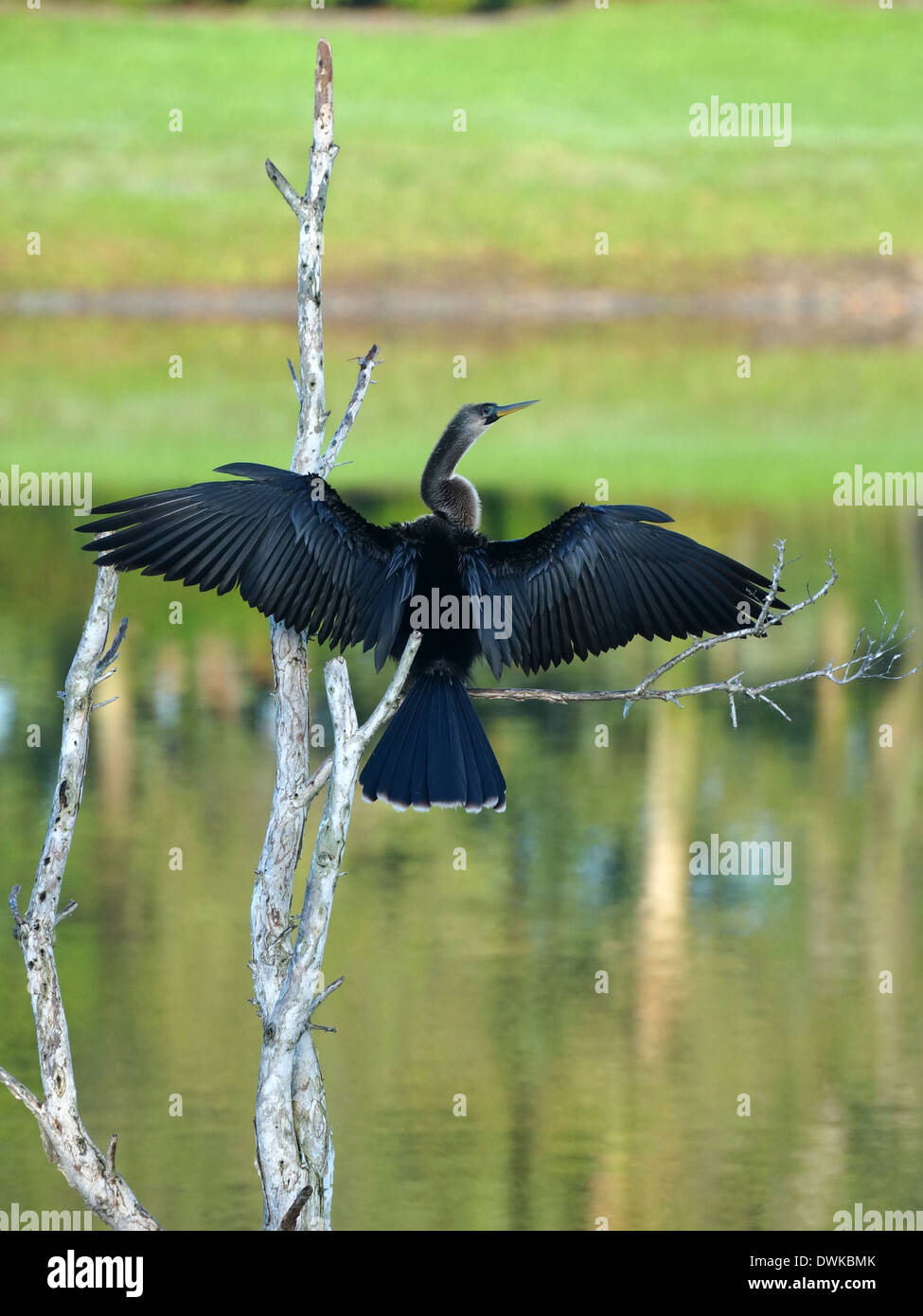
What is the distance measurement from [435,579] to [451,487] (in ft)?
1.50

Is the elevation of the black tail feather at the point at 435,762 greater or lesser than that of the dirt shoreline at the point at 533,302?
lesser

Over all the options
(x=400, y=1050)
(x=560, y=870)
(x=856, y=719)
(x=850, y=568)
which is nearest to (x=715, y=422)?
(x=850, y=568)

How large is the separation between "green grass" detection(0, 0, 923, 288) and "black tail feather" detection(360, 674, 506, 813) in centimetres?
3364

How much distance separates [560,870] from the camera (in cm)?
1130

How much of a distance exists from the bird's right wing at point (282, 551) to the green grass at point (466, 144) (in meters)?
33.5

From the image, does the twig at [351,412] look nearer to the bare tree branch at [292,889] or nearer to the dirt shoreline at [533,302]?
the bare tree branch at [292,889]

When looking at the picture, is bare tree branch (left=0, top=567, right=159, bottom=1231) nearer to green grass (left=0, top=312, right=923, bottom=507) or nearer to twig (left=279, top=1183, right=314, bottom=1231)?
twig (left=279, top=1183, right=314, bottom=1231)

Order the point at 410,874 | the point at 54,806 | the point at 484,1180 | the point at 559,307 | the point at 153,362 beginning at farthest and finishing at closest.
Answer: the point at 559,307 → the point at 153,362 → the point at 410,874 → the point at 484,1180 → the point at 54,806

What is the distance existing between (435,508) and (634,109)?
46847 millimetres

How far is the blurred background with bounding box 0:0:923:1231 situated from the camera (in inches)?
319

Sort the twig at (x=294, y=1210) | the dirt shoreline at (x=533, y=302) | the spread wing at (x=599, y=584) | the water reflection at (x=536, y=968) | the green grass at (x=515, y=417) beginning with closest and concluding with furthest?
the twig at (x=294, y=1210)
the spread wing at (x=599, y=584)
the water reflection at (x=536, y=968)
the green grass at (x=515, y=417)
the dirt shoreline at (x=533, y=302)

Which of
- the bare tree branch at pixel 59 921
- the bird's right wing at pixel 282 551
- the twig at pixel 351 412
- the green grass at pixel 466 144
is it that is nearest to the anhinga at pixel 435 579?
the bird's right wing at pixel 282 551

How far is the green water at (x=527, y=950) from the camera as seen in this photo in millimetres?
7730

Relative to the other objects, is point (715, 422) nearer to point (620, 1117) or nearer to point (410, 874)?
point (410, 874)
